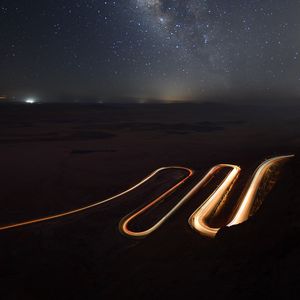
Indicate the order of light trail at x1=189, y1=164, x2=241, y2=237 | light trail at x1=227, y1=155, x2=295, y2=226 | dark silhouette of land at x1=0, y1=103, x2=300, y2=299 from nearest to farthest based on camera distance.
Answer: dark silhouette of land at x1=0, y1=103, x2=300, y2=299
light trail at x1=189, y1=164, x2=241, y2=237
light trail at x1=227, y1=155, x2=295, y2=226

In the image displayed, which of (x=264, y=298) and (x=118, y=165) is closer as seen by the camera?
(x=264, y=298)

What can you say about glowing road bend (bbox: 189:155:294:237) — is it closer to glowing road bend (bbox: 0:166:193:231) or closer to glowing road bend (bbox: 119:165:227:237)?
glowing road bend (bbox: 119:165:227:237)

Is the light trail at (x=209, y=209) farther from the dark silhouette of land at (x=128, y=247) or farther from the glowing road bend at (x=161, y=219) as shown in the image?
the glowing road bend at (x=161, y=219)

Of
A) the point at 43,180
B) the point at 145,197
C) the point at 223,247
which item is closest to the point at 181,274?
the point at 223,247

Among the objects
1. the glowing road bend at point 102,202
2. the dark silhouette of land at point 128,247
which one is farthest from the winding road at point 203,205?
the dark silhouette of land at point 128,247

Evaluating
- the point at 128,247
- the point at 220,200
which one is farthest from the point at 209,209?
the point at 128,247

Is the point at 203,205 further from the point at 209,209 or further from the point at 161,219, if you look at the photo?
the point at 161,219

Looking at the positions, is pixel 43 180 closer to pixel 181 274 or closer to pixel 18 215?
pixel 18 215

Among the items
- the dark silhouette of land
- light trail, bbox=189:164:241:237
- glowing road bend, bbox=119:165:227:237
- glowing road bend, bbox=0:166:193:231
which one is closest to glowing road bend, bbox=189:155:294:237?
light trail, bbox=189:164:241:237
